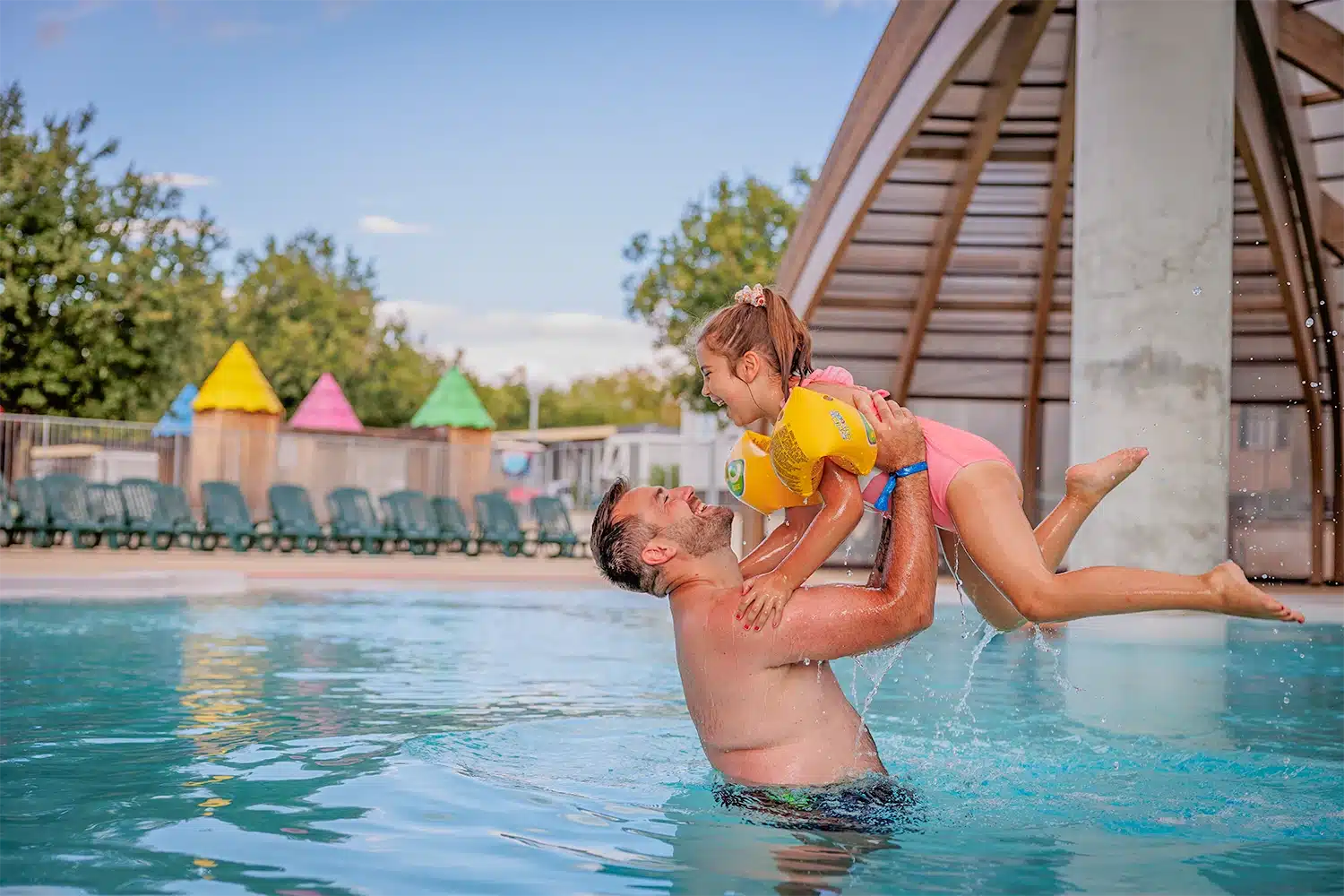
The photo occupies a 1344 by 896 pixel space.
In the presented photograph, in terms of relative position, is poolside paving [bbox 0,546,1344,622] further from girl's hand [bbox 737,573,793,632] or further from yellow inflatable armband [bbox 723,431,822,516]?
Answer: girl's hand [bbox 737,573,793,632]

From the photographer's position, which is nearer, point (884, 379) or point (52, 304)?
point (884, 379)

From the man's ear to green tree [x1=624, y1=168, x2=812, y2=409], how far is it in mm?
30506

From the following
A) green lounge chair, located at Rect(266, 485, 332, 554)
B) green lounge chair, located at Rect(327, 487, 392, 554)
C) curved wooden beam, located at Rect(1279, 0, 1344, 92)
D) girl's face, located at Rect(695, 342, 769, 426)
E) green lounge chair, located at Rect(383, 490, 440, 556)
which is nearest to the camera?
girl's face, located at Rect(695, 342, 769, 426)

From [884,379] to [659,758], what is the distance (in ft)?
50.2

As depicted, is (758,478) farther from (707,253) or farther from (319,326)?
(319,326)

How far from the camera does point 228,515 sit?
21.1 m

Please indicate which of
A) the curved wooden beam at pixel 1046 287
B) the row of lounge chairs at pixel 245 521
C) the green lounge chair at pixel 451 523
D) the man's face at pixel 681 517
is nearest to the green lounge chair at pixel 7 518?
the row of lounge chairs at pixel 245 521

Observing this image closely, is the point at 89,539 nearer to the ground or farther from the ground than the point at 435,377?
nearer to the ground

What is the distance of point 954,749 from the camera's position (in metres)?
6.39

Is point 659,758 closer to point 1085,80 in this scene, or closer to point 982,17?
point 1085,80

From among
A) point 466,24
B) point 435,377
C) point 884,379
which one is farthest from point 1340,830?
point 435,377

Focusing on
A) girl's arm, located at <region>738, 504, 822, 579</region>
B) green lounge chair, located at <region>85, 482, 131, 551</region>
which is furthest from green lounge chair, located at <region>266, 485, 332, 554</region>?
girl's arm, located at <region>738, 504, 822, 579</region>

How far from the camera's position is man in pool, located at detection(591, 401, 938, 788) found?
4090 millimetres

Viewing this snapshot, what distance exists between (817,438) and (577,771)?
207 centimetres
